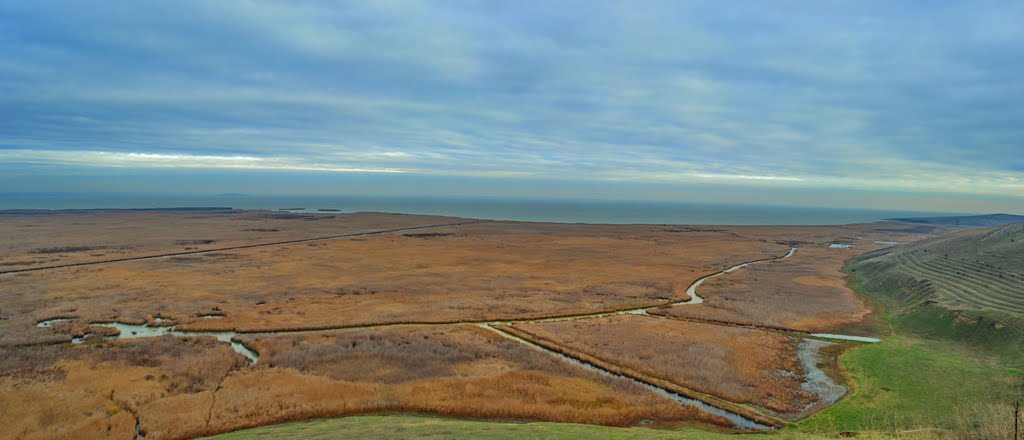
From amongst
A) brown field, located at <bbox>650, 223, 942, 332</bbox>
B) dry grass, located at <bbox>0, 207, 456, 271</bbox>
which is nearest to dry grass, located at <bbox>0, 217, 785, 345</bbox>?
brown field, located at <bbox>650, 223, 942, 332</bbox>

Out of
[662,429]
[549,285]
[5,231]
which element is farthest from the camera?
[5,231]

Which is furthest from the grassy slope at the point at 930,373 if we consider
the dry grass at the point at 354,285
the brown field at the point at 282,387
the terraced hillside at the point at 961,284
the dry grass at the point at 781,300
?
the dry grass at the point at 354,285

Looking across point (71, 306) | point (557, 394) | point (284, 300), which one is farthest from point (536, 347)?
point (71, 306)

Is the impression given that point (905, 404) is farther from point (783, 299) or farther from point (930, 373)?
point (783, 299)

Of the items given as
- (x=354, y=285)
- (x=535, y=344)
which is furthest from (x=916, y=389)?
(x=354, y=285)

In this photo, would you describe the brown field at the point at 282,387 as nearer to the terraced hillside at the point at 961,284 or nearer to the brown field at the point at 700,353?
the brown field at the point at 700,353

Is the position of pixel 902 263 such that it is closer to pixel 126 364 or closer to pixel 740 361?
pixel 740 361
